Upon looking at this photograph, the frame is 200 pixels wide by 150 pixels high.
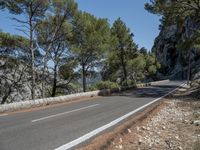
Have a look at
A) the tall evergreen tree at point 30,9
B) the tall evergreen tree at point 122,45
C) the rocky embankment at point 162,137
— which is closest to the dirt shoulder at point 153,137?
the rocky embankment at point 162,137

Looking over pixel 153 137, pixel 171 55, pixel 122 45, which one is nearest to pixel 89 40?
pixel 122 45

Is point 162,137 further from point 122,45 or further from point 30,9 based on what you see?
point 122,45

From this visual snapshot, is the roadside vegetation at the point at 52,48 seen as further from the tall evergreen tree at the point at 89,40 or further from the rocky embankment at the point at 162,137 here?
the rocky embankment at the point at 162,137

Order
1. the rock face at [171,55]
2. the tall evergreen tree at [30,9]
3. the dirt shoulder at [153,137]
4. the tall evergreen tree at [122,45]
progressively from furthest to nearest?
the rock face at [171,55] < the tall evergreen tree at [122,45] < the tall evergreen tree at [30,9] < the dirt shoulder at [153,137]

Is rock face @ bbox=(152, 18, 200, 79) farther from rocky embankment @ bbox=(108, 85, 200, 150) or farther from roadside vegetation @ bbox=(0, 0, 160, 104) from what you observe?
rocky embankment @ bbox=(108, 85, 200, 150)

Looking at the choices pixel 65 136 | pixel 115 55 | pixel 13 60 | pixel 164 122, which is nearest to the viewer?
pixel 65 136

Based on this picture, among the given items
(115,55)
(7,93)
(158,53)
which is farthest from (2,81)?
(158,53)

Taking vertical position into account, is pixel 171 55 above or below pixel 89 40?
above

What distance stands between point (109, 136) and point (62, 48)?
101 ft

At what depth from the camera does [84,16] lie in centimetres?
3488

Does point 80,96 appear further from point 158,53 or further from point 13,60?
point 158,53

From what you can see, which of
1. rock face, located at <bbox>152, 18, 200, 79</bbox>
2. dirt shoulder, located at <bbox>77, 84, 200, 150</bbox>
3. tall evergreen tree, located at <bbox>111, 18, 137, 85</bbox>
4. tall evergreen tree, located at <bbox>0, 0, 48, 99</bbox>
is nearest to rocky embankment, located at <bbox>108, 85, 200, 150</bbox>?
dirt shoulder, located at <bbox>77, 84, 200, 150</bbox>

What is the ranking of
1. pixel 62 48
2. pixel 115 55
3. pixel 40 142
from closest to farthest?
pixel 40 142, pixel 62 48, pixel 115 55

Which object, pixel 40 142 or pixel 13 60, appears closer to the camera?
pixel 40 142
